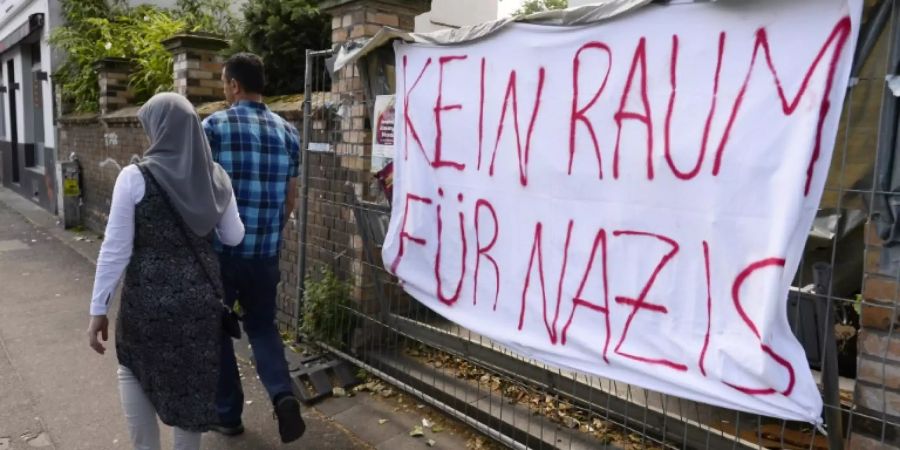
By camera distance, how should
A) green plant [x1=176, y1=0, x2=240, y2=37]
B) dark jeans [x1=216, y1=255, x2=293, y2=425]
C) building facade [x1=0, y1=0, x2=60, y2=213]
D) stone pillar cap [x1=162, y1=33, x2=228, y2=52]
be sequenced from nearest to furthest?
dark jeans [x1=216, y1=255, x2=293, y2=425] → stone pillar cap [x1=162, y1=33, x2=228, y2=52] → green plant [x1=176, y1=0, x2=240, y2=37] → building facade [x1=0, y1=0, x2=60, y2=213]

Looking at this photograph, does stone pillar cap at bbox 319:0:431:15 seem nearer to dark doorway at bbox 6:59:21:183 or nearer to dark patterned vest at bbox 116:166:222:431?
dark patterned vest at bbox 116:166:222:431

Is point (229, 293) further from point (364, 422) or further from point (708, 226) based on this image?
point (708, 226)

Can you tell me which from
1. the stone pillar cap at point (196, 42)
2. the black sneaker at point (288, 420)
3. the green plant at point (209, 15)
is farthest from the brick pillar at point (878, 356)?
the green plant at point (209, 15)

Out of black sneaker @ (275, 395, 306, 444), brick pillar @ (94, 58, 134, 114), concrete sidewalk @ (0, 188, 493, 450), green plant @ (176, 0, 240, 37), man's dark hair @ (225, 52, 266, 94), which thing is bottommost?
concrete sidewalk @ (0, 188, 493, 450)

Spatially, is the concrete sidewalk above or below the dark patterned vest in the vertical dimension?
below

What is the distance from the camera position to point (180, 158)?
8.07ft

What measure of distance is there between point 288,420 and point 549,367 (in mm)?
1249

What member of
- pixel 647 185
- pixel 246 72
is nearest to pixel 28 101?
pixel 246 72

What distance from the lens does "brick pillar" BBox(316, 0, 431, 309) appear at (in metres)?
3.90

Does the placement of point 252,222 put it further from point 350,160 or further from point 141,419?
point 141,419

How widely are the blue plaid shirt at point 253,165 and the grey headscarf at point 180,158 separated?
2.25ft

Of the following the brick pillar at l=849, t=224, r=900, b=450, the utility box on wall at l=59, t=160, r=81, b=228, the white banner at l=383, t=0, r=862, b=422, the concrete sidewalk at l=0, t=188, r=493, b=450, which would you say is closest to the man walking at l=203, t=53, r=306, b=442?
the concrete sidewalk at l=0, t=188, r=493, b=450

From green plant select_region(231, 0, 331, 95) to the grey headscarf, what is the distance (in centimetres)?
385

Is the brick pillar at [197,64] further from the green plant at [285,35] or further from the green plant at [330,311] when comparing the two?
the green plant at [330,311]
